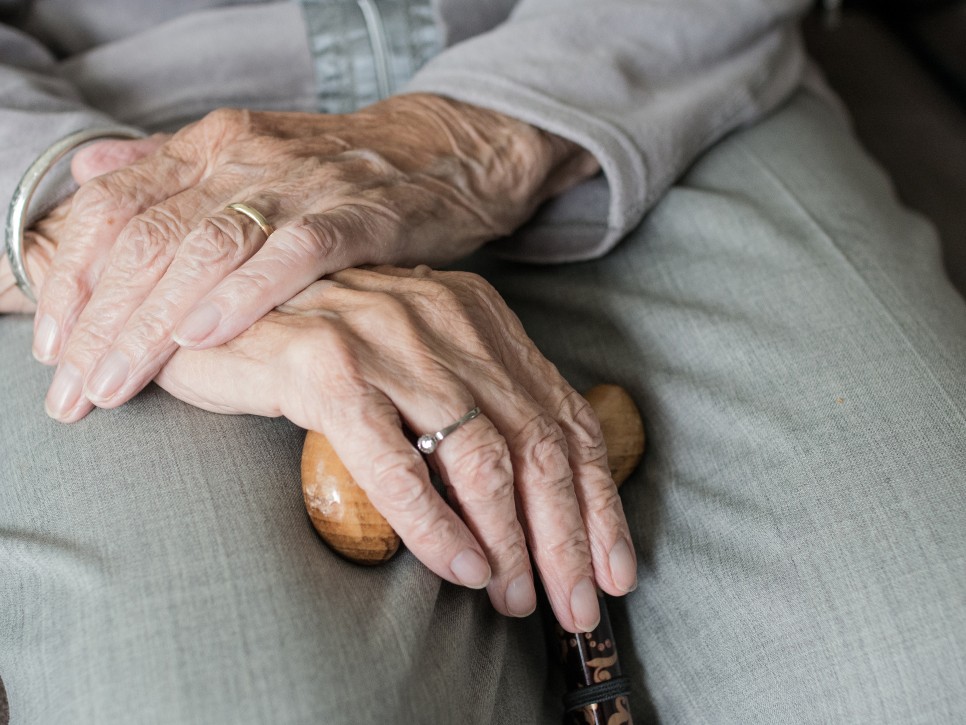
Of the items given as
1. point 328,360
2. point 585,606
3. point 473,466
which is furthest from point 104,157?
point 585,606

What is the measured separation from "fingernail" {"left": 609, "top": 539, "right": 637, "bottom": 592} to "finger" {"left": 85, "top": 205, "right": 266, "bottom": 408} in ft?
1.21

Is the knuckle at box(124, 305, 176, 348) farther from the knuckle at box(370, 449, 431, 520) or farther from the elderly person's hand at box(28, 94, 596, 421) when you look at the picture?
the knuckle at box(370, 449, 431, 520)

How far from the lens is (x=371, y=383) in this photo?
57 centimetres

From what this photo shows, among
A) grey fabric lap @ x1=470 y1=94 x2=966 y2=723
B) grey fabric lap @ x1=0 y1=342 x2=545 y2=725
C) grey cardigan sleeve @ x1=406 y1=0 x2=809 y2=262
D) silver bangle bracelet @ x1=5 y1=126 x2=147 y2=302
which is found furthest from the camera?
grey cardigan sleeve @ x1=406 y1=0 x2=809 y2=262

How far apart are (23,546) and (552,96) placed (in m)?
0.65

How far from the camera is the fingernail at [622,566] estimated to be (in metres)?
0.64

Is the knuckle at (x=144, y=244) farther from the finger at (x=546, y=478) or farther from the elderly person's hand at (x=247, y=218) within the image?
the finger at (x=546, y=478)

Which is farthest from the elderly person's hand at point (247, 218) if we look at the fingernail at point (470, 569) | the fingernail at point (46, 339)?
the fingernail at point (470, 569)

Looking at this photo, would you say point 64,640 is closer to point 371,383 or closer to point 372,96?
point 371,383

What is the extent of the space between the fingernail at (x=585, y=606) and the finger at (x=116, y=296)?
403 millimetres

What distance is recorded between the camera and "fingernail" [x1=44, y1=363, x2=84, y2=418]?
626 millimetres

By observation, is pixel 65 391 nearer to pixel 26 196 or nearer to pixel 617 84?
pixel 26 196

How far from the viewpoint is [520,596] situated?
62 cm

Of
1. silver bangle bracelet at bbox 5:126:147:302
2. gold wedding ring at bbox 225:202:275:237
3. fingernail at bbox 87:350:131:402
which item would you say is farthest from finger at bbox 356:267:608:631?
silver bangle bracelet at bbox 5:126:147:302
